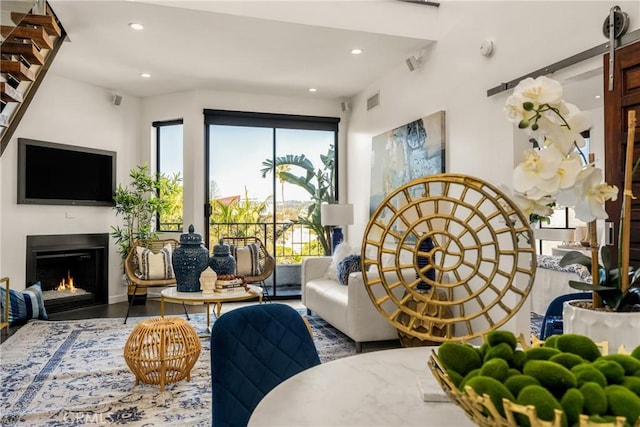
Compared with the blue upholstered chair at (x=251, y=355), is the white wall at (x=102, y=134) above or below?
above

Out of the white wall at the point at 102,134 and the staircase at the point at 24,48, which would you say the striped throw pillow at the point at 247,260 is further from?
the staircase at the point at 24,48

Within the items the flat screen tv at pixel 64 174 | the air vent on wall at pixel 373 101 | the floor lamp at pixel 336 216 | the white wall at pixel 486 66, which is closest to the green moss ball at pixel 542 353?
the white wall at pixel 486 66

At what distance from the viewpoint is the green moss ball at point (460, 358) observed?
0.71m

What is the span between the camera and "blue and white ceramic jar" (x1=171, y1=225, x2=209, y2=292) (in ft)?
12.7

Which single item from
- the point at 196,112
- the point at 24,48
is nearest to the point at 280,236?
the point at 196,112

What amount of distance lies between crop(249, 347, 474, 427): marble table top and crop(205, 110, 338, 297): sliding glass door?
204 inches

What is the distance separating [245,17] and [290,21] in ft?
1.23

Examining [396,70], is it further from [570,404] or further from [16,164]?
[570,404]

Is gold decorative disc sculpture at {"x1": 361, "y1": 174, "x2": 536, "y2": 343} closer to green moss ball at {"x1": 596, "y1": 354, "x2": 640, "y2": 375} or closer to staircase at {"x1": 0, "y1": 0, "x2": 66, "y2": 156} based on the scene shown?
green moss ball at {"x1": 596, "y1": 354, "x2": 640, "y2": 375}

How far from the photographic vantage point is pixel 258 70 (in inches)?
207

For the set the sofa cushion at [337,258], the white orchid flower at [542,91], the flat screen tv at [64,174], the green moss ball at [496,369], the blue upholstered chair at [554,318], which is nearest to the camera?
the green moss ball at [496,369]

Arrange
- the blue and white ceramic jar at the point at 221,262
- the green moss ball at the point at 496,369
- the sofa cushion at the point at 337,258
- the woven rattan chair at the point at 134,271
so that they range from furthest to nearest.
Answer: the woven rattan chair at the point at 134,271
the sofa cushion at the point at 337,258
the blue and white ceramic jar at the point at 221,262
the green moss ball at the point at 496,369

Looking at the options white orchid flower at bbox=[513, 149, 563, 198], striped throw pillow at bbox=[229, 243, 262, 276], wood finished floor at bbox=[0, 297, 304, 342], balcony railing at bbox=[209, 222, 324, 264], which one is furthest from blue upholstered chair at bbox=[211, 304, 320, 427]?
balcony railing at bbox=[209, 222, 324, 264]

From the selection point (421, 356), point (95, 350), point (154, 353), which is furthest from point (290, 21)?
point (421, 356)
